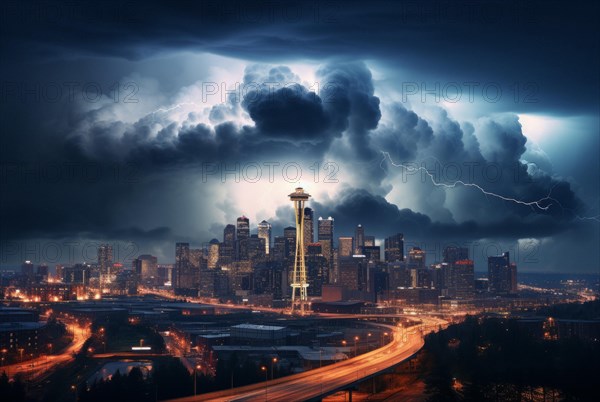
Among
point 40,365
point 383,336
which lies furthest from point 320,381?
point 383,336

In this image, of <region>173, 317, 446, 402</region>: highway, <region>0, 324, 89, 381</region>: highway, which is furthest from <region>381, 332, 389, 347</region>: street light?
<region>0, 324, 89, 381</region>: highway

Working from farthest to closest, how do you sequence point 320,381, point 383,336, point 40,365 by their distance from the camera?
point 383,336 < point 40,365 < point 320,381

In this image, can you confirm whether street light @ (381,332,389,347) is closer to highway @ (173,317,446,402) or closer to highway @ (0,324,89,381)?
highway @ (173,317,446,402)

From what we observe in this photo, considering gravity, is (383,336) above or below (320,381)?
above

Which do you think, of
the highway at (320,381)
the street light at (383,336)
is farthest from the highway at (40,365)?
the street light at (383,336)

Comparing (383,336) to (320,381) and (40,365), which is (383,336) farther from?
(320,381)

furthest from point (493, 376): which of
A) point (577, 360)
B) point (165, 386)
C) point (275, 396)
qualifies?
point (165, 386)

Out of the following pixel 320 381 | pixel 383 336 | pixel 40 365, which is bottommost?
pixel 40 365

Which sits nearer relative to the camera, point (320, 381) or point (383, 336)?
point (320, 381)

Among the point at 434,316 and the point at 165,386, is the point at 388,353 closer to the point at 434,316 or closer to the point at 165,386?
the point at 165,386
